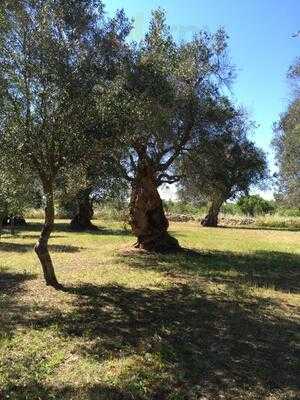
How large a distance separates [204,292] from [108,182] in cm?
422

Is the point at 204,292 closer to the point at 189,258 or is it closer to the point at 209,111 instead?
the point at 189,258

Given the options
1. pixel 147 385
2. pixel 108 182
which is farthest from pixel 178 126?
pixel 147 385

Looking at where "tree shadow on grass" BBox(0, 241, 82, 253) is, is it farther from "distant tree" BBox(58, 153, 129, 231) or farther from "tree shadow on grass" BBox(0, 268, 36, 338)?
"distant tree" BBox(58, 153, 129, 231)

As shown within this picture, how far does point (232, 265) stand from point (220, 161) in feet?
15.3

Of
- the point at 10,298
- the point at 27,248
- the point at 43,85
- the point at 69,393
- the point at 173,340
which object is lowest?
the point at 69,393

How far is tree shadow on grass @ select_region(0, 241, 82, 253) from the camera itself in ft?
81.5

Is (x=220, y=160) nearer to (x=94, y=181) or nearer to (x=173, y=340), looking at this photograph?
(x=94, y=181)

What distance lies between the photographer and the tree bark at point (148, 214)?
2288 centimetres

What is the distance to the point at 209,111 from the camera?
21.9 m

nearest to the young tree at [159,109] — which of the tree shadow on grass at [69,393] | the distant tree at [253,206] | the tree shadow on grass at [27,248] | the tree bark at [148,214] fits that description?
the tree bark at [148,214]

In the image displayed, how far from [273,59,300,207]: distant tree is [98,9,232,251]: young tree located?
619cm

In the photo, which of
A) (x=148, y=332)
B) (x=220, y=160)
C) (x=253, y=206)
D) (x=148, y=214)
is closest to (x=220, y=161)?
(x=220, y=160)

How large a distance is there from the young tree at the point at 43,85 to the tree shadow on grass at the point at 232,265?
7276 mm

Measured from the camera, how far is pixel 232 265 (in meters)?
21.5
